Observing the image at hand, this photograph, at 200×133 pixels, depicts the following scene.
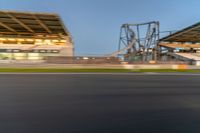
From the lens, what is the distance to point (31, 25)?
36.3m

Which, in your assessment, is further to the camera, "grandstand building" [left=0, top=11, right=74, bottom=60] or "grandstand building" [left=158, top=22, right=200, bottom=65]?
"grandstand building" [left=158, top=22, right=200, bottom=65]

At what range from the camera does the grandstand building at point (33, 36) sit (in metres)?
31.7

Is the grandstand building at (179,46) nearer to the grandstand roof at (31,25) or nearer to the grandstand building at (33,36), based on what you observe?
the grandstand building at (33,36)

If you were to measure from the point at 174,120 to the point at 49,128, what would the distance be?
2.45 m

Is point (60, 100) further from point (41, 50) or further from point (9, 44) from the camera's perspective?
point (9, 44)

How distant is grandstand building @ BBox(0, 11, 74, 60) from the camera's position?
31741 millimetres

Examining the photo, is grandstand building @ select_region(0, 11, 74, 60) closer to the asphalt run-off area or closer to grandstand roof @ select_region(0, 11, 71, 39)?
grandstand roof @ select_region(0, 11, 71, 39)

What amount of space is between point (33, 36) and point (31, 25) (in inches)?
270

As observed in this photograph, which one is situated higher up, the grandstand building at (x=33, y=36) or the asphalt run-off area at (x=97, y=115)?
the grandstand building at (x=33, y=36)

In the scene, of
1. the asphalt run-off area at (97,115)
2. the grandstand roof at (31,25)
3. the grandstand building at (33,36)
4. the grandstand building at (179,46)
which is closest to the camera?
the asphalt run-off area at (97,115)

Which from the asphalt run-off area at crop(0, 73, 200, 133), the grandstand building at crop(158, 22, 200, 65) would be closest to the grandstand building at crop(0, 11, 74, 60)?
the asphalt run-off area at crop(0, 73, 200, 133)

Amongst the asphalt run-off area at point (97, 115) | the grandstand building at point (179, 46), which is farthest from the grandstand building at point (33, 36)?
the grandstand building at point (179, 46)

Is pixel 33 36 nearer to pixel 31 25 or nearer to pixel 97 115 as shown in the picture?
pixel 31 25

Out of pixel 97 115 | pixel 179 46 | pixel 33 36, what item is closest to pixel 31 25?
pixel 33 36
